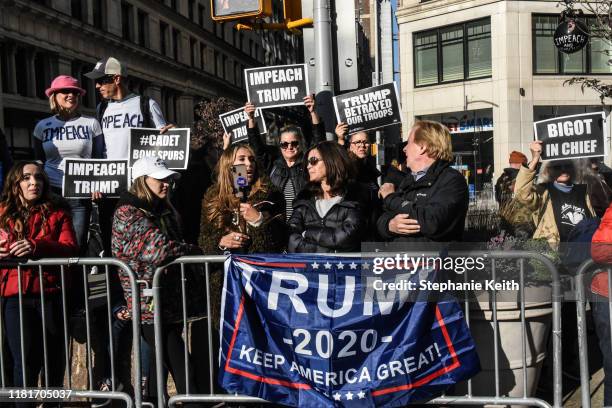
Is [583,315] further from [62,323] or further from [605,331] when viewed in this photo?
[62,323]

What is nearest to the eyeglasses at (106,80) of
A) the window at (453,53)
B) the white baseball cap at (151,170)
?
the white baseball cap at (151,170)

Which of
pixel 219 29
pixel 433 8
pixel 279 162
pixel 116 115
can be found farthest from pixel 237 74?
pixel 279 162

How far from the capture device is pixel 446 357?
14.9ft

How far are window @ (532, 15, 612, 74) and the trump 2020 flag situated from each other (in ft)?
93.4

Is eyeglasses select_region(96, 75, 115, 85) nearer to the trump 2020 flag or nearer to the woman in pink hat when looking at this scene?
the woman in pink hat

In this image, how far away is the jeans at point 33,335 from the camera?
204 inches

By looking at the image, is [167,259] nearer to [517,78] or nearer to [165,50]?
[517,78]

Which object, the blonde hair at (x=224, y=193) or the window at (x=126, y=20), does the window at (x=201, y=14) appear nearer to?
the window at (x=126, y=20)

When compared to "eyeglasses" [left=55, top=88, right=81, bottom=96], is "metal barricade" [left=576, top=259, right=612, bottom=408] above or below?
below

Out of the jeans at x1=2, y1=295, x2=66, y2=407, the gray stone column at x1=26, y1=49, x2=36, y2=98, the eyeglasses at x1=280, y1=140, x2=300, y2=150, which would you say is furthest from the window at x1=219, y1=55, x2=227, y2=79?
the jeans at x1=2, y1=295, x2=66, y2=407

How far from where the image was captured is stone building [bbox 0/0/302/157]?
29.7 metres

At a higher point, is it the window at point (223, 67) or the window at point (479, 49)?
the window at point (223, 67)

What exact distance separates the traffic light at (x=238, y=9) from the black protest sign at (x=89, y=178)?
206cm

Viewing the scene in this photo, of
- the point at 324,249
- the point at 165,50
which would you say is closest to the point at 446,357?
the point at 324,249
